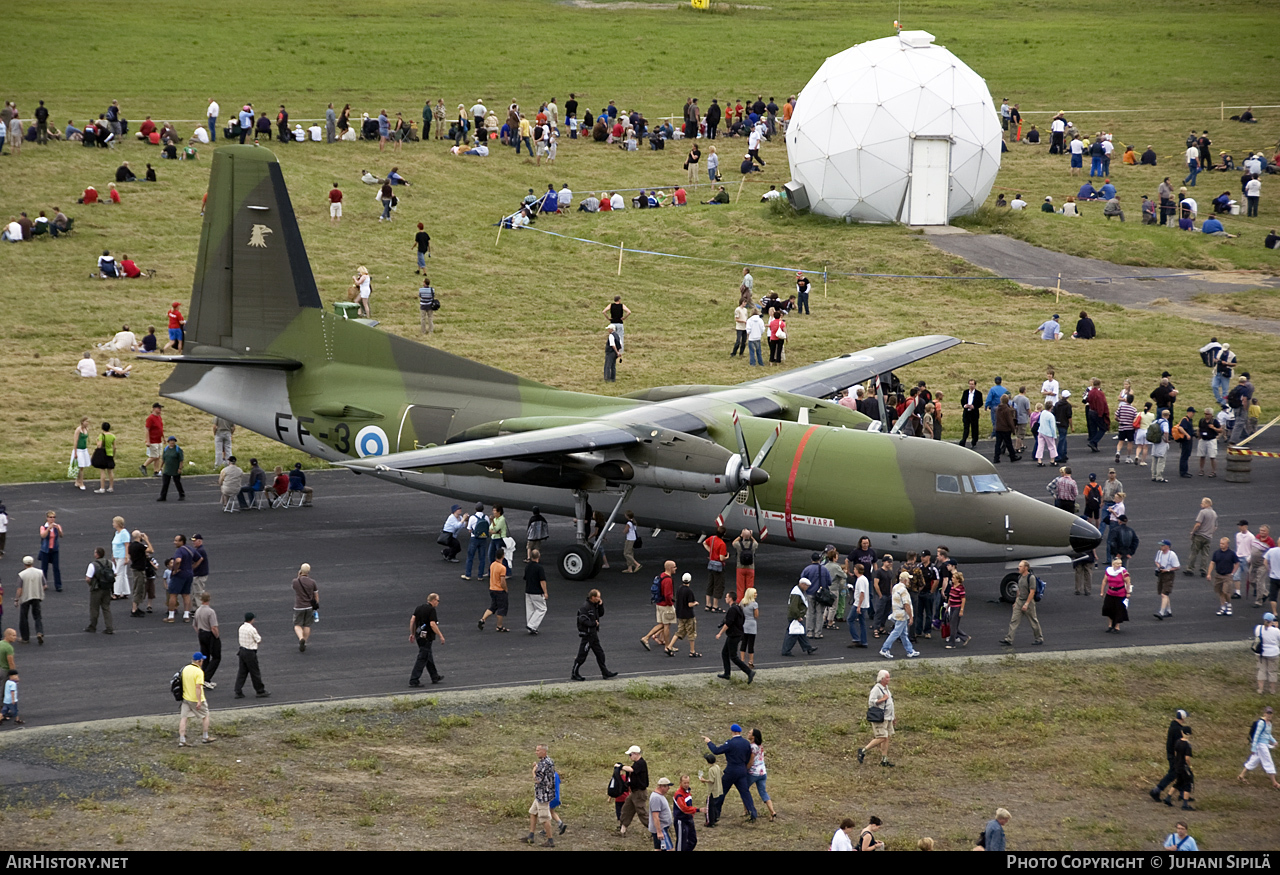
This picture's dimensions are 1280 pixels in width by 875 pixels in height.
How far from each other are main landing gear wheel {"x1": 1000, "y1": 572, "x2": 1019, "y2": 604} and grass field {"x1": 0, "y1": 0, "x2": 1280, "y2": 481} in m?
14.0

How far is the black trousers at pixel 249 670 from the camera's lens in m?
22.7

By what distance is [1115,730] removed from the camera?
75.4ft

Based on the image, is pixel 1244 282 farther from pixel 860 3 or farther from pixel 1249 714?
pixel 860 3

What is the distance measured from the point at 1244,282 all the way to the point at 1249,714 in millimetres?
37640

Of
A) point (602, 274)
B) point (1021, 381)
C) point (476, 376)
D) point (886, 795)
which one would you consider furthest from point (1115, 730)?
point (602, 274)

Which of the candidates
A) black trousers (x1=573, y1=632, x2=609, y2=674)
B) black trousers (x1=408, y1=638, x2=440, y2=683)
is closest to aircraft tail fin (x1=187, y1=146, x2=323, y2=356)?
black trousers (x1=408, y1=638, x2=440, y2=683)

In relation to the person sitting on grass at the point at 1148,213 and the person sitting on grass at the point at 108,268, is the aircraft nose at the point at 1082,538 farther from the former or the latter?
the person sitting on grass at the point at 1148,213

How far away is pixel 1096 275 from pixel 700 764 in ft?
134

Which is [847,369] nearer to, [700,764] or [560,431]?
[560,431]

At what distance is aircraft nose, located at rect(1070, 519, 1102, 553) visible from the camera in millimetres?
26891

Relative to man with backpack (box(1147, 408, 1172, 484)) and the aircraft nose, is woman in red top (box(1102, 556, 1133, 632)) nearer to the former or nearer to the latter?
the aircraft nose

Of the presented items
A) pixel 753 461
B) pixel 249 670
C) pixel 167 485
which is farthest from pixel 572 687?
pixel 167 485

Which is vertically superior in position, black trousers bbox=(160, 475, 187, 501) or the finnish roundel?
the finnish roundel

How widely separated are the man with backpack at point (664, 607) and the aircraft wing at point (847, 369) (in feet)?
28.2
